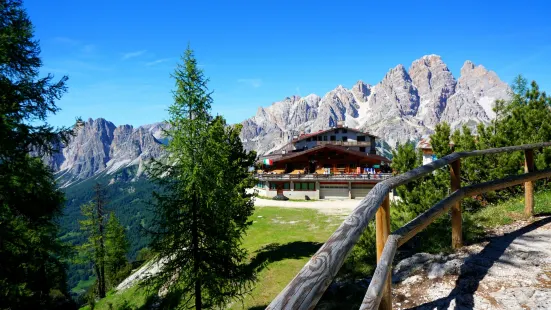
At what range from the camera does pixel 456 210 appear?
621 centimetres

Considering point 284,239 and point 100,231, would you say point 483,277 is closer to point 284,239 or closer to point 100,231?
point 284,239

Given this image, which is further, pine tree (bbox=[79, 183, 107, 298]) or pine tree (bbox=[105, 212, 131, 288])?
pine tree (bbox=[105, 212, 131, 288])

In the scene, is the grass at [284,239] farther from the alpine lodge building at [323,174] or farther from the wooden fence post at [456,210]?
the alpine lodge building at [323,174]

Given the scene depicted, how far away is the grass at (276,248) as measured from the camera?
1719cm

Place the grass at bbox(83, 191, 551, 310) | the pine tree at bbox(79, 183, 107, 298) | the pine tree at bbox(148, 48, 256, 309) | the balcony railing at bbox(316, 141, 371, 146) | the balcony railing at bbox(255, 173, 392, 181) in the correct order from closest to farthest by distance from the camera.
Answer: the grass at bbox(83, 191, 551, 310) < the pine tree at bbox(148, 48, 256, 309) < the pine tree at bbox(79, 183, 107, 298) < the balcony railing at bbox(255, 173, 392, 181) < the balcony railing at bbox(316, 141, 371, 146)

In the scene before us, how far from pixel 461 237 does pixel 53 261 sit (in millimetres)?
21327

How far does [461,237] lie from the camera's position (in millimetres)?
6582

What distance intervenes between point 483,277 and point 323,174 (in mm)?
46885

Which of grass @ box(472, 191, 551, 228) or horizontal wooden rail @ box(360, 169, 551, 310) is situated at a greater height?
horizontal wooden rail @ box(360, 169, 551, 310)

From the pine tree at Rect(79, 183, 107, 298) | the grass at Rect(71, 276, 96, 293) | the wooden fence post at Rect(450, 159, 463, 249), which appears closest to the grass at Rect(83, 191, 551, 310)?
the wooden fence post at Rect(450, 159, 463, 249)

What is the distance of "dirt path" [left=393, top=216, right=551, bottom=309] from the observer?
4.37 meters

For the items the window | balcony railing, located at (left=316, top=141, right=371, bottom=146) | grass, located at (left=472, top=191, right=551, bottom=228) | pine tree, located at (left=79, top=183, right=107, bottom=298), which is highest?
balcony railing, located at (left=316, top=141, right=371, bottom=146)

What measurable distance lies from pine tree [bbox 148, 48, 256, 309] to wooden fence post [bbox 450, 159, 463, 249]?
28.5ft

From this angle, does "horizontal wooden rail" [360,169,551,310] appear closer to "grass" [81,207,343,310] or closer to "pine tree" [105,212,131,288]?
"grass" [81,207,343,310]
